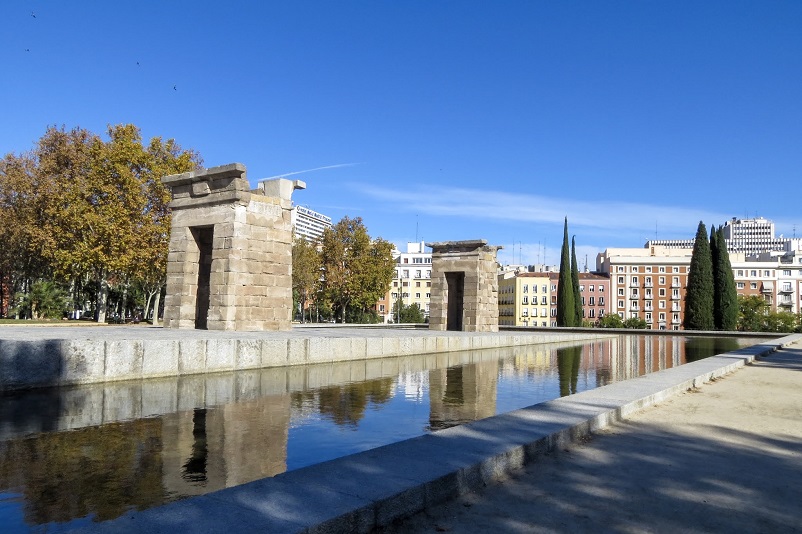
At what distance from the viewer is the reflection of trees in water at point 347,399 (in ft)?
27.0

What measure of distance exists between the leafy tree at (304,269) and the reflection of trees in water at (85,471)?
177ft

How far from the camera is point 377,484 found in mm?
4008

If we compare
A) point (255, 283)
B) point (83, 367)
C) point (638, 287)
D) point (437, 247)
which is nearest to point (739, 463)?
point (83, 367)

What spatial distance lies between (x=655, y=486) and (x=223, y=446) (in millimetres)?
4086

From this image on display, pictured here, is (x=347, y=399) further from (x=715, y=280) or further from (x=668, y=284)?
(x=668, y=284)

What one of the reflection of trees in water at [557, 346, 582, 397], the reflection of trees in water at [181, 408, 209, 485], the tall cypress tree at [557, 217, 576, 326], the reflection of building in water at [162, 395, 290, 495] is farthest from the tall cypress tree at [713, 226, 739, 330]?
the reflection of trees in water at [181, 408, 209, 485]

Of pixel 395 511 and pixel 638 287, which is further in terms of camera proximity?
pixel 638 287

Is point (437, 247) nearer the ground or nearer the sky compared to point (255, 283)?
nearer the sky

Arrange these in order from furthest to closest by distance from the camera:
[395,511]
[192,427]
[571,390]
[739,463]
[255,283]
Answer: [255,283], [571,390], [192,427], [739,463], [395,511]

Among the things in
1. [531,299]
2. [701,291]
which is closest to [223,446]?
[701,291]

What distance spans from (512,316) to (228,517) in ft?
380

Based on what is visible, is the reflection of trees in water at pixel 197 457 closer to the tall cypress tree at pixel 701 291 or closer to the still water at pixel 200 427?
the still water at pixel 200 427

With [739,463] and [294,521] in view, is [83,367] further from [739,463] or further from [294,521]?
[739,463]

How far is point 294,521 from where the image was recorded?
10.6ft
